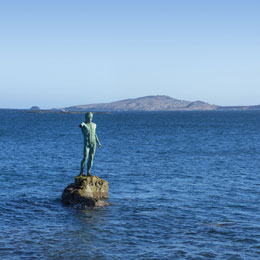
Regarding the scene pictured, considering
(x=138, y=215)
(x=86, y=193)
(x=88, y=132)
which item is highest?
(x=88, y=132)

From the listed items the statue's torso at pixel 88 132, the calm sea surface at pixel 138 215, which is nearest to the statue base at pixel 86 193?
the calm sea surface at pixel 138 215

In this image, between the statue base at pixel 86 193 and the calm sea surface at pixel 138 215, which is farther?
the statue base at pixel 86 193

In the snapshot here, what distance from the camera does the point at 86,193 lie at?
950 inches

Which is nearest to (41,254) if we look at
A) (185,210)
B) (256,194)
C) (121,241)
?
(121,241)

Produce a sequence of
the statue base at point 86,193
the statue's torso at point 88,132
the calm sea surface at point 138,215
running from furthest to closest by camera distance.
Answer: the statue's torso at point 88,132 < the statue base at point 86,193 < the calm sea surface at point 138,215

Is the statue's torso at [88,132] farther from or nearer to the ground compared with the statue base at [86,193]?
farther from the ground

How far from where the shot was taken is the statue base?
2397 centimetres

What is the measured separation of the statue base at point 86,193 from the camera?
24.0 metres

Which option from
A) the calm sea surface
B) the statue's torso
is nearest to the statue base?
the calm sea surface

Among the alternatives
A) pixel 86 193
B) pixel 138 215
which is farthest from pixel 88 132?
pixel 138 215

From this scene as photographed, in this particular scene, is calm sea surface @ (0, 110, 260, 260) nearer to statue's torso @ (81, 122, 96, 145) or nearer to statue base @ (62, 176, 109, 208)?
statue base @ (62, 176, 109, 208)

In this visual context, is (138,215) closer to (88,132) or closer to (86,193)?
(86,193)

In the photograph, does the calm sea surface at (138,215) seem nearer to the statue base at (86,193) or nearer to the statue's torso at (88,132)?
the statue base at (86,193)

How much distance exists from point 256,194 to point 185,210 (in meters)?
6.85
